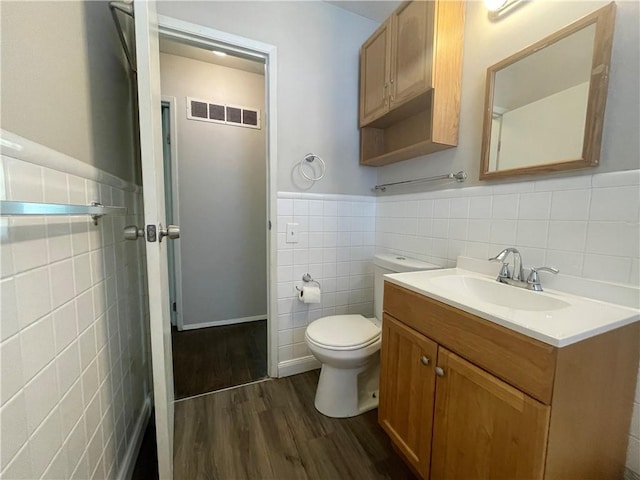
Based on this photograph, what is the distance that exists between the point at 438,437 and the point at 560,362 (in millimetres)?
537

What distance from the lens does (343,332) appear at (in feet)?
4.82

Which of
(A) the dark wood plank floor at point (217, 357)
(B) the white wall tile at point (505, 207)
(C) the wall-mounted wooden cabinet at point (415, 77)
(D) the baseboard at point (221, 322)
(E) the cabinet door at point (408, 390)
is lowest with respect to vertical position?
(A) the dark wood plank floor at point (217, 357)

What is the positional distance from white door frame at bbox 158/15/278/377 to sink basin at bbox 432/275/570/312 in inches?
40.0

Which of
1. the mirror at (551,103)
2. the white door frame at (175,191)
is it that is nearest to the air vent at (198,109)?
the white door frame at (175,191)

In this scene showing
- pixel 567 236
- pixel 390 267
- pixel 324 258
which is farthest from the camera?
pixel 324 258

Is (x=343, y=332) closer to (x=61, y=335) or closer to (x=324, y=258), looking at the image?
(x=324, y=258)

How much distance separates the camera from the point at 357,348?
136 cm

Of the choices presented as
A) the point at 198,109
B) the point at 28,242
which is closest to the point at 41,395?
the point at 28,242

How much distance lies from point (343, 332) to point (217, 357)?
114cm

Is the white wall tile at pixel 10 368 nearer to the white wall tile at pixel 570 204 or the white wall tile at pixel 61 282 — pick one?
the white wall tile at pixel 61 282

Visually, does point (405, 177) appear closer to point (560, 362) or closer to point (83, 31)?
point (560, 362)

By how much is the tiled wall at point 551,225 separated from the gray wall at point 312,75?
2.15ft

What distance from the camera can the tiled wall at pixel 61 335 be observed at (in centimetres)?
49

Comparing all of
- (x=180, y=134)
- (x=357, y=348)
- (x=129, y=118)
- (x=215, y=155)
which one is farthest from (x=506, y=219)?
(x=180, y=134)
